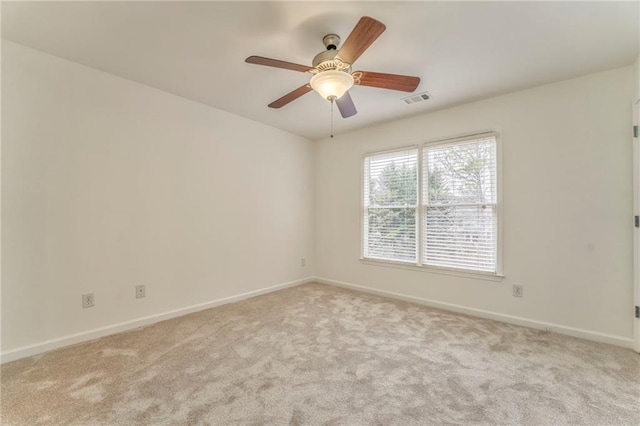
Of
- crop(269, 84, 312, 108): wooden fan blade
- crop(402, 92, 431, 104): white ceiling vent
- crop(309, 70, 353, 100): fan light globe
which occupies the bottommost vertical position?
crop(309, 70, 353, 100): fan light globe

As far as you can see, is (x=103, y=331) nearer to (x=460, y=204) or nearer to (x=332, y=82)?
(x=332, y=82)

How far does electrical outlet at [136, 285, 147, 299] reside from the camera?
2.90 m

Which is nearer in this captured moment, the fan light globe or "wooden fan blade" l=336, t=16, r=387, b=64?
"wooden fan blade" l=336, t=16, r=387, b=64

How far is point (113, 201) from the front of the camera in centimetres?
276

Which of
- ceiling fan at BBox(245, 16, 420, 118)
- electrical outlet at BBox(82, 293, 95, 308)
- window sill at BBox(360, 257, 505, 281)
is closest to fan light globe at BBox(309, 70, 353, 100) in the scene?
ceiling fan at BBox(245, 16, 420, 118)

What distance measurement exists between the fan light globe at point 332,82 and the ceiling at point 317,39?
0.39m

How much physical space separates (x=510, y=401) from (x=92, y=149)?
12.9 feet

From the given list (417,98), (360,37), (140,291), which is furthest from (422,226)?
(140,291)

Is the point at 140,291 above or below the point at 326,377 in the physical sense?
above

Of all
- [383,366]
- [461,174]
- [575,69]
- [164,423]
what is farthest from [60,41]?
[575,69]

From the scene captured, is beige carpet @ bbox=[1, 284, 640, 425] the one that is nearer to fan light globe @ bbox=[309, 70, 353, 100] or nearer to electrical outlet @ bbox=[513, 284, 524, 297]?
electrical outlet @ bbox=[513, 284, 524, 297]

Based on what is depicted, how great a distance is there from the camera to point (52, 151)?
7.98ft

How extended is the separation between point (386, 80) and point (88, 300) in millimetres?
3272

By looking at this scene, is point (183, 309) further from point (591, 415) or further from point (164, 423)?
point (591, 415)
